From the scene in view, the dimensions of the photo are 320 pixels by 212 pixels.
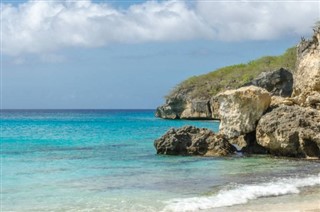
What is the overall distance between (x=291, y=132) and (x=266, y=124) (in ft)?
4.65

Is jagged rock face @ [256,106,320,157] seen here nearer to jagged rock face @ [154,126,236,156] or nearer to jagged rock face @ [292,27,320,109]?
jagged rock face @ [292,27,320,109]

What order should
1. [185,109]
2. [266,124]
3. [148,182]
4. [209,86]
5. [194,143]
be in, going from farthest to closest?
[209,86], [185,109], [194,143], [266,124], [148,182]

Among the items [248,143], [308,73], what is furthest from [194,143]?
[308,73]

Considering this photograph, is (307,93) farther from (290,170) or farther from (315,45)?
(290,170)

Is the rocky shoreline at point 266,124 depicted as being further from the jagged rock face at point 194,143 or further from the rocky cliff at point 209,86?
the rocky cliff at point 209,86

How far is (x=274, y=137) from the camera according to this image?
22.6 metres

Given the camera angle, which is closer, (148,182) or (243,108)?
(148,182)

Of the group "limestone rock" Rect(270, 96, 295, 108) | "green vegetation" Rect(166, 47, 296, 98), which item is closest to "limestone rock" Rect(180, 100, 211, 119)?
"green vegetation" Rect(166, 47, 296, 98)

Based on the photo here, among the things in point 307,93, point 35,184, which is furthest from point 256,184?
point 307,93

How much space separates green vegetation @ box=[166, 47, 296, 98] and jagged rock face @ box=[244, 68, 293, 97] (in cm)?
1888

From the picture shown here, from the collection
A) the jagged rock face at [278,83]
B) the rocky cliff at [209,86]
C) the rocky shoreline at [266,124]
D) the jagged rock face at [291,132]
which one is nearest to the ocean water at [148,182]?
the jagged rock face at [291,132]

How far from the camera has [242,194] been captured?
1366cm

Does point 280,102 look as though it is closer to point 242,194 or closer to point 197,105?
point 242,194

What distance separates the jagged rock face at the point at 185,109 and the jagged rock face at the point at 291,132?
52489 millimetres
